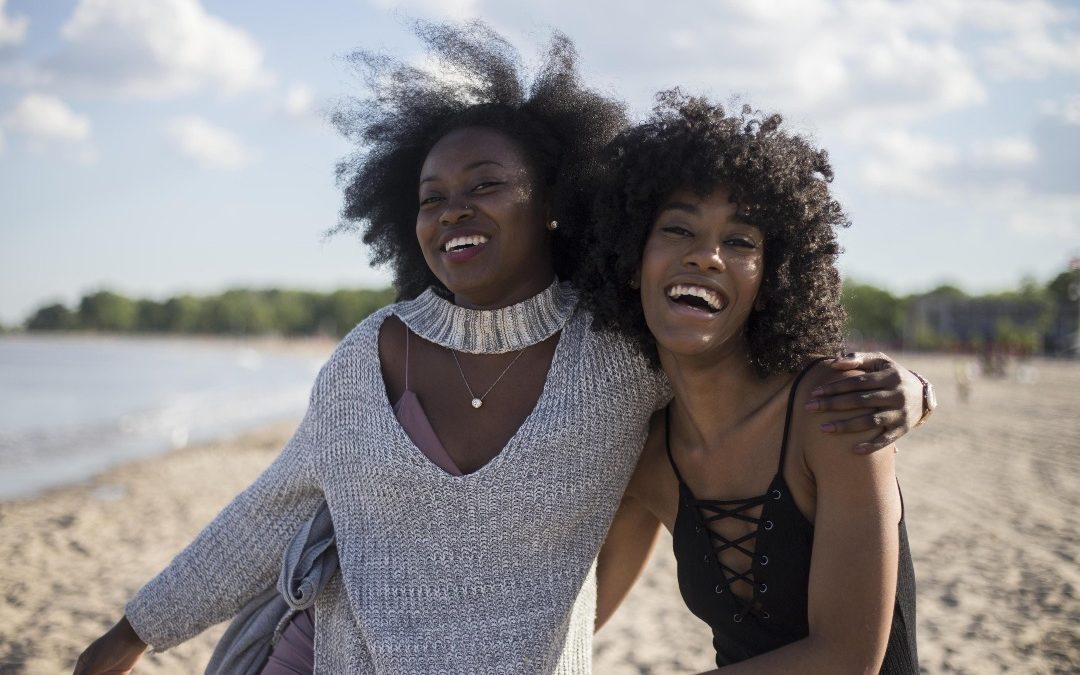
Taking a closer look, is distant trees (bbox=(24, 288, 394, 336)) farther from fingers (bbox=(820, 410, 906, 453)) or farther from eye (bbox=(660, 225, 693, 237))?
fingers (bbox=(820, 410, 906, 453))

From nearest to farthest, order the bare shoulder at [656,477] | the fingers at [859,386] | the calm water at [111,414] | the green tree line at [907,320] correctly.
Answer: the fingers at [859,386], the bare shoulder at [656,477], the calm water at [111,414], the green tree line at [907,320]

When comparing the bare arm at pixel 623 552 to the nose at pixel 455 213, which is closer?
the nose at pixel 455 213

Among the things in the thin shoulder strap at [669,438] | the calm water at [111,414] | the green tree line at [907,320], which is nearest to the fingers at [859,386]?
the thin shoulder strap at [669,438]

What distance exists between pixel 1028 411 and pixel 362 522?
23304 mm

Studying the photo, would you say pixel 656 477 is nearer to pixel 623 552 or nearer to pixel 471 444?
pixel 623 552

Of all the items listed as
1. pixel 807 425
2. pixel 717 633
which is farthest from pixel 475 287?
pixel 717 633

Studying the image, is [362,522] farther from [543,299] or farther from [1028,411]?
[1028,411]

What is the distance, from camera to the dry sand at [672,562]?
5461 mm

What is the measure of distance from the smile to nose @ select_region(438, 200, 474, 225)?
2.46 ft

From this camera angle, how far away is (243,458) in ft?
52.0

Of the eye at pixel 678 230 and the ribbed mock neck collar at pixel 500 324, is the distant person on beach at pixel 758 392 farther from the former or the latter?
the ribbed mock neck collar at pixel 500 324

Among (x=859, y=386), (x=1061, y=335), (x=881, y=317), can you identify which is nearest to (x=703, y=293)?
(x=859, y=386)

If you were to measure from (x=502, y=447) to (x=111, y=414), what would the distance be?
2644 cm

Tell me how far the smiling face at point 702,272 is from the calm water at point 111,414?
1270 centimetres
